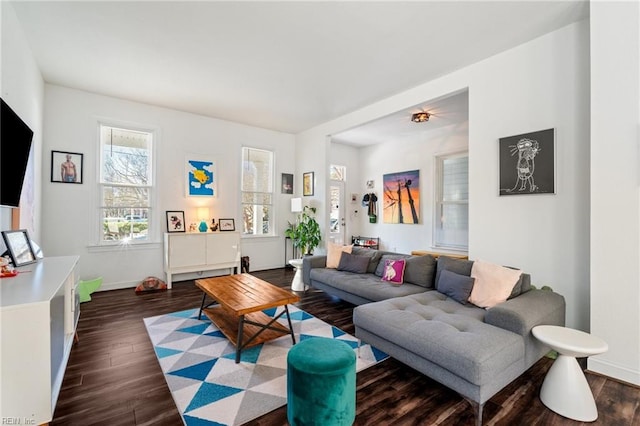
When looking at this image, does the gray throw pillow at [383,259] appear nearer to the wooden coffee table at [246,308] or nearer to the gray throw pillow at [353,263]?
the gray throw pillow at [353,263]

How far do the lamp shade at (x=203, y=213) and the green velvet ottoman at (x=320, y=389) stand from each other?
417cm

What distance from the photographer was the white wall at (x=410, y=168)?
588cm

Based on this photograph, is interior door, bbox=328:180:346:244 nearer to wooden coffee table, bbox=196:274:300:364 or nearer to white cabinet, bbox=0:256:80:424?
wooden coffee table, bbox=196:274:300:364

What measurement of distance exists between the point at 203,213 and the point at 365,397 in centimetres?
430

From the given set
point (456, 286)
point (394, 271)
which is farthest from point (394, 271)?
point (456, 286)

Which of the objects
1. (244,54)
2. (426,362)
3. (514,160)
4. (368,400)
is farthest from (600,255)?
(244,54)

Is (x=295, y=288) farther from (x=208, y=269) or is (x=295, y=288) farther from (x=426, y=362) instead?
(x=426, y=362)

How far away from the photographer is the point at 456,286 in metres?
2.68

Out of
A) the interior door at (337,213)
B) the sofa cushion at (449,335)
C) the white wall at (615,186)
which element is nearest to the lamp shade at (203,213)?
the interior door at (337,213)

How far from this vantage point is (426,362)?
189 cm

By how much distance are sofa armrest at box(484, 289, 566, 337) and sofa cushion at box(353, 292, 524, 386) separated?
0.22ft

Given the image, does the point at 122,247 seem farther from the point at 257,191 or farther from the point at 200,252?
the point at 257,191

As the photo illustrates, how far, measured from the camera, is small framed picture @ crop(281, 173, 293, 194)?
6273mm

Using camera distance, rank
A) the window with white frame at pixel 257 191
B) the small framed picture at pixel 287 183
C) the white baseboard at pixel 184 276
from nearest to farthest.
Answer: the white baseboard at pixel 184 276, the window with white frame at pixel 257 191, the small framed picture at pixel 287 183
